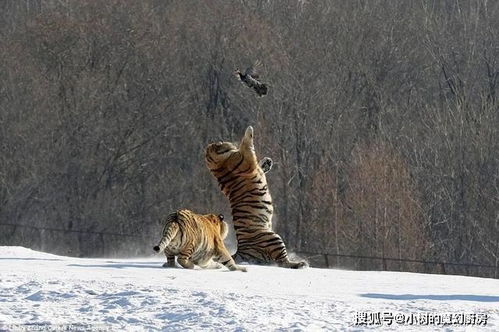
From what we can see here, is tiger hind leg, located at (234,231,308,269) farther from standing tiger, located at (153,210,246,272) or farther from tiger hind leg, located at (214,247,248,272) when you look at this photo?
tiger hind leg, located at (214,247,248,272)

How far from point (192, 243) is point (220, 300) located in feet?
8.68

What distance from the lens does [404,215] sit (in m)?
37.3

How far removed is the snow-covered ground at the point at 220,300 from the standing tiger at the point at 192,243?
28 centimetres

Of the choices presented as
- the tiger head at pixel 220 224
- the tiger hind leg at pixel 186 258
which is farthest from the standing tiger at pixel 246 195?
the tiger hind leg at pixel 186 258

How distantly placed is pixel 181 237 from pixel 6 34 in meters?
36.7

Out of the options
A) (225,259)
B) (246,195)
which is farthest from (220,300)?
(246,195)

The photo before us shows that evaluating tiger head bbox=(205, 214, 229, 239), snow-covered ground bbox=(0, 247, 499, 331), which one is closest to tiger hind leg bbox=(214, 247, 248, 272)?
snow-covered ground bbox=(0, 247, 499, 331)

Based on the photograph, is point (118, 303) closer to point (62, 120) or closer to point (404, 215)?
point (404, 215)

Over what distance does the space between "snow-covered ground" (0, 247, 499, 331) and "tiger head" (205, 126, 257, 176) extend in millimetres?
1892

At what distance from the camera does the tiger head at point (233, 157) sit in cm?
1534

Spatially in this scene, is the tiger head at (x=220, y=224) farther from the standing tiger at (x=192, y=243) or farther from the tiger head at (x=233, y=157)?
the tiger head at (x=233, y=157)

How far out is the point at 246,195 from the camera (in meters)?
15.4

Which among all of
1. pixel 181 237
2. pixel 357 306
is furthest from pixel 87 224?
pixel 357 306

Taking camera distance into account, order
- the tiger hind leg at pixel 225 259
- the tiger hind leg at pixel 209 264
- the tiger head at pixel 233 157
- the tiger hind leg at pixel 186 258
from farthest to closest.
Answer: the tiger head at pixel 233 157
the tiger hind leg at pixel 209 264
the tiger hind leg at pixel 225 259
the tiger hind leg at pixel 186 258
